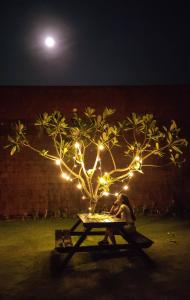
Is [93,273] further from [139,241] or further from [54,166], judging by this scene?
[54,166]

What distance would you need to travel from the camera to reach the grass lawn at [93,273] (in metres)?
4.39

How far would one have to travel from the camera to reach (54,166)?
1054cm

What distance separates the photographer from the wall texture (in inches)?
409

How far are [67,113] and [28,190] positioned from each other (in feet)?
8.56

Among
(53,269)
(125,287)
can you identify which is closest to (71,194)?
(53,269)

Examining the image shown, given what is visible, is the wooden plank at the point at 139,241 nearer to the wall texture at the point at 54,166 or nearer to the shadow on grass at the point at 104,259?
the shadow on grass at the point at 104,259

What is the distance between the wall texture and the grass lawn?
2894 mm

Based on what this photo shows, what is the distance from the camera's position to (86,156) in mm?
10703

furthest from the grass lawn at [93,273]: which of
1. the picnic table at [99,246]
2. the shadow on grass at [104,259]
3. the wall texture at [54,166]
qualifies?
the wall texture at [54,166]

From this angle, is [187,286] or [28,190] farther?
[28,190]

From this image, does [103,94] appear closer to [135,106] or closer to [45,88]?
[135,106]

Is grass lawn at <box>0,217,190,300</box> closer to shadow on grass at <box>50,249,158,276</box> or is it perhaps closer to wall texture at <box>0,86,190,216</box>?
shadow on grass at <box>50,249,158,276</box>

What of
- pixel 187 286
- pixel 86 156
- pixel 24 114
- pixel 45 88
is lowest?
pixel 187 286

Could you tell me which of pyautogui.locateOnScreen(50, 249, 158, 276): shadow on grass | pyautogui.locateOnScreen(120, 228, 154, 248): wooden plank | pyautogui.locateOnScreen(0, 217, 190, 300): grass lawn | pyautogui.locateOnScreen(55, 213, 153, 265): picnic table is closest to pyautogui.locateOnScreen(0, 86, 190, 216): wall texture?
pyautogui.locateOnScreen(0, 217, 190, 300): grass lawn
